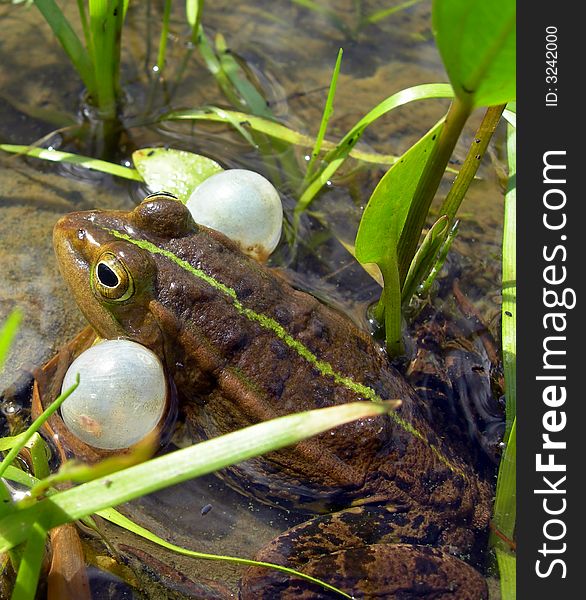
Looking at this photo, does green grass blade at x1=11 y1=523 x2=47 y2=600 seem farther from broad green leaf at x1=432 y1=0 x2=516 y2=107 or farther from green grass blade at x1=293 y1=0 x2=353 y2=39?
green grass blade at x1=293 y1=0 x2=353 y2=39

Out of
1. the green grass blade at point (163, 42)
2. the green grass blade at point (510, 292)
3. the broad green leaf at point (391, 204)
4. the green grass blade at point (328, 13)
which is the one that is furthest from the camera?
the green grass blade at point (328, 13)

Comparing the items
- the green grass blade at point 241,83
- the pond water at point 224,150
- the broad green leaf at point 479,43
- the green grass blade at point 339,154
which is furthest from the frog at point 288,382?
the green grass blade at point 241,83

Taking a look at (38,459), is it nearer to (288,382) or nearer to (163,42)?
(288,382)

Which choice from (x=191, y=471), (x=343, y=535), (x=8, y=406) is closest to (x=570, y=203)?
(x=343, y=535)

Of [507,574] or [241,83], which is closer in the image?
[507,574]

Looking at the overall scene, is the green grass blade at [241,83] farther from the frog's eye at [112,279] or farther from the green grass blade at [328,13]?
the frog's eye at [112,279]

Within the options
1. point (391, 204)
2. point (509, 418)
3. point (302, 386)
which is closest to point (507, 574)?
point (509, 418)
